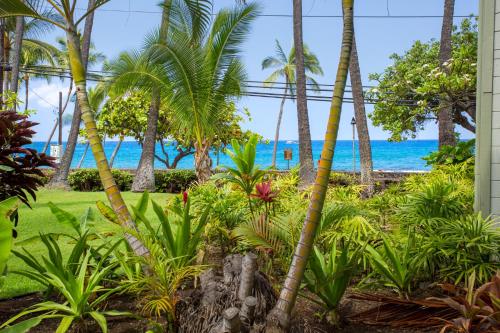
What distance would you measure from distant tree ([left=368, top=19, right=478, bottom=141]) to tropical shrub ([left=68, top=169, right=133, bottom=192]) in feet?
29.7

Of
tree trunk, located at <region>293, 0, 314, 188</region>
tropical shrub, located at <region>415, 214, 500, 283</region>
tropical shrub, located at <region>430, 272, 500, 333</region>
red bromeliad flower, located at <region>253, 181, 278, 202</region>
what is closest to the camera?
tropical shrub, located at <region>430, 272, 500, 333</region>

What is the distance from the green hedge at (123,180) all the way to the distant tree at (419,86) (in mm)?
7042

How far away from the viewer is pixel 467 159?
10508 mm

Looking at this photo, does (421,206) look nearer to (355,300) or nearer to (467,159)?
(355,300)

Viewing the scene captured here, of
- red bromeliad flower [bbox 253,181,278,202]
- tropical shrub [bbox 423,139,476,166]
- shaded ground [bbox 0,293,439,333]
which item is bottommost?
shaded ground [bbox 0,293,439,333]

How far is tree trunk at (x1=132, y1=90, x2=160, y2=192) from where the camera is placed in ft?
54.3

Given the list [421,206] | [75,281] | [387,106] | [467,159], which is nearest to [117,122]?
[387,106]

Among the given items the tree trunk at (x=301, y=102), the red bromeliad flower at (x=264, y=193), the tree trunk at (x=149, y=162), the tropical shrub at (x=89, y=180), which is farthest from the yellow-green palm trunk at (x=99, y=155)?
the tropical shrub at (x=89, y=180)

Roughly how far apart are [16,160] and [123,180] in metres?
14.2

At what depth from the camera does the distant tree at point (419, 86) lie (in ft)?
43.3

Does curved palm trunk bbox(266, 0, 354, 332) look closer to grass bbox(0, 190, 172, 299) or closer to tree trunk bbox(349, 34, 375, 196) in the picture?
grass bbox(0, 190, 172, 299)

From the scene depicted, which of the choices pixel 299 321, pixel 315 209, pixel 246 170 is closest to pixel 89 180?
pixel 246 170

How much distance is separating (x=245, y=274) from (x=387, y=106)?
14861 mm

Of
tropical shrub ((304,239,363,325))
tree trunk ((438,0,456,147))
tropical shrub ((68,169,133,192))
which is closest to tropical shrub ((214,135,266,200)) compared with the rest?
tropical shrub ((304,239,363,325))
